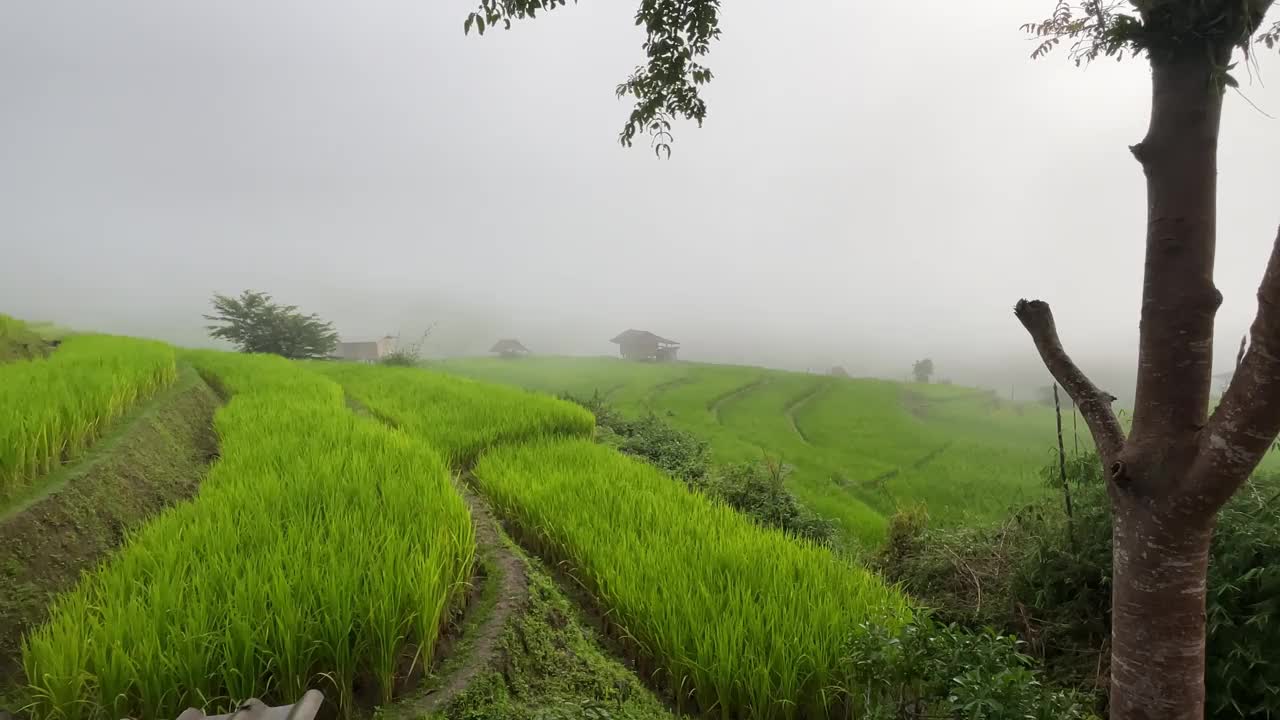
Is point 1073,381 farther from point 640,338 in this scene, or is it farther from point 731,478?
point 640,338

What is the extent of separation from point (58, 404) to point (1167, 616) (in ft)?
21.2

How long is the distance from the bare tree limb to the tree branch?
1.01 feet

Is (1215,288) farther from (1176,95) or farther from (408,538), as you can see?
(408,538)

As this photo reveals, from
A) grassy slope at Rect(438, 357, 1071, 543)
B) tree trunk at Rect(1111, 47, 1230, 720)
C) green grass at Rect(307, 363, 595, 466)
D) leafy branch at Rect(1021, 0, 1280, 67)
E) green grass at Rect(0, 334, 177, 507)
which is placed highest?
leafy branch at Rect(1021, 0, 1280, 67)

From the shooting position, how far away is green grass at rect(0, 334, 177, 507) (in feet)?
9.87

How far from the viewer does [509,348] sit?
179ft

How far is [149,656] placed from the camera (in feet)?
6.11

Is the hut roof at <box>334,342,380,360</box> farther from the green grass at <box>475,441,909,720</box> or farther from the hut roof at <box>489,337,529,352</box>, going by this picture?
the green grass at <box>475,441,909,720</box>

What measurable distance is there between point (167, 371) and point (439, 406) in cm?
336

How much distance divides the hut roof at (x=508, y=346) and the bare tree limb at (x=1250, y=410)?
55.4 m

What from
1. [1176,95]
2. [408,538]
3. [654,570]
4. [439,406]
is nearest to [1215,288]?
[1176,95]

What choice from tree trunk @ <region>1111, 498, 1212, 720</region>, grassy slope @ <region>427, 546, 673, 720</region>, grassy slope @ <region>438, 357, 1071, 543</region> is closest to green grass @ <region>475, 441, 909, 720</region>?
grassy slope @ <region>427, 546, 673, 720</region>

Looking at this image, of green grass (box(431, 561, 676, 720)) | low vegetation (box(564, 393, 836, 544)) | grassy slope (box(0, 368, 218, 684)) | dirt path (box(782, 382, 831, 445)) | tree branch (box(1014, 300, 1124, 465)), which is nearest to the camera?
tree branch (box(1014, 300, 1124, 465))

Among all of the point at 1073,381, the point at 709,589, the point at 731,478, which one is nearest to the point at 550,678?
the point at 709,589
